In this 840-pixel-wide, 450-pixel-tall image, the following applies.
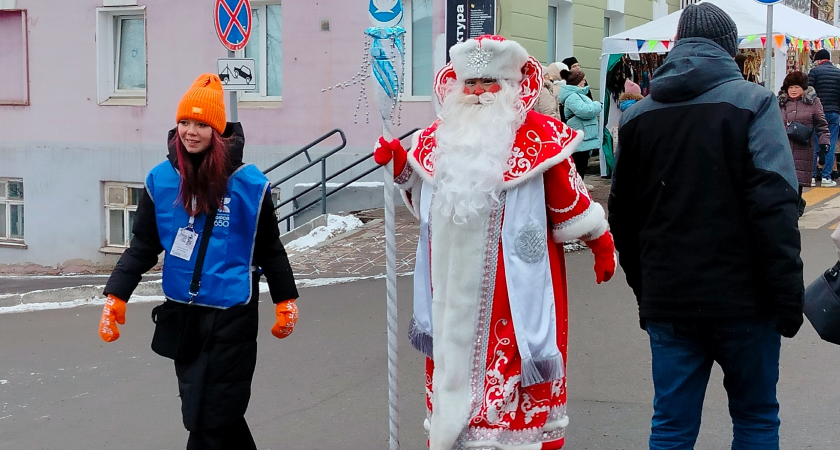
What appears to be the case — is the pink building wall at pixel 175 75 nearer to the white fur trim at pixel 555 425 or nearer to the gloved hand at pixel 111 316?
the gloved hand at pixel 111 316

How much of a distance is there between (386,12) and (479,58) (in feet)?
3.12

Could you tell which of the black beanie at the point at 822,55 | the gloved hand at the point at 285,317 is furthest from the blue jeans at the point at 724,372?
the black beanie at the point at 822,55

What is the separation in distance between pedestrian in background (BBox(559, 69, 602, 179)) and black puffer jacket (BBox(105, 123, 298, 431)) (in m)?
7.44

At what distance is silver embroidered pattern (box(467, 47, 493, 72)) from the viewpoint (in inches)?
147

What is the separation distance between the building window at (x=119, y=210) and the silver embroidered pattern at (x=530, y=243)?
1240 centimetres

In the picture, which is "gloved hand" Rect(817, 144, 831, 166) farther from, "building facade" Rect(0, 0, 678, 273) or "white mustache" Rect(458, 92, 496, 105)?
"white mustache" Rect(458, 92, 496, 105)

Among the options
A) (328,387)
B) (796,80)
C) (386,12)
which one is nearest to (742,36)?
(796,80)

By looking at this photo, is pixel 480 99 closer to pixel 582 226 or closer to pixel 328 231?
pixel 582 226

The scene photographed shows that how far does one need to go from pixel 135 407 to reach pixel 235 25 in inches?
225

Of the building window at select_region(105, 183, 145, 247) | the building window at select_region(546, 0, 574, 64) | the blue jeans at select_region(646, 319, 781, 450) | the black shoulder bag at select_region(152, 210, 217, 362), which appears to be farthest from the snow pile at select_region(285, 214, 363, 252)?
the blue jeans at select_region(646, 319, 781, 450)

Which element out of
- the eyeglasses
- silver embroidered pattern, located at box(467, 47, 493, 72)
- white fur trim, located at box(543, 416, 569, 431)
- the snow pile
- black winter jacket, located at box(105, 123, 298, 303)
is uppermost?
silver embroidered pattern, located at box(467, 47, 493, 72)

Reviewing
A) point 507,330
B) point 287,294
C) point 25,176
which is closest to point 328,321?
point 287,294

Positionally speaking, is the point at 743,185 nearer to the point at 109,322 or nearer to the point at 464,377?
the point at 464,377

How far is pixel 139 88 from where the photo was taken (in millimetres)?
15477
